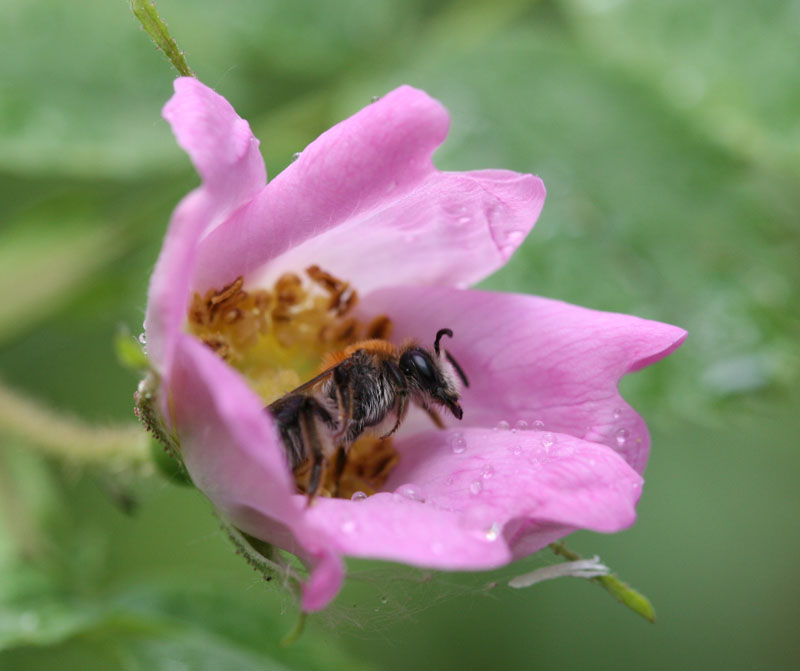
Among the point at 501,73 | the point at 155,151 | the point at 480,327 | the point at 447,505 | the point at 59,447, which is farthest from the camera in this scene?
the point at 501,73

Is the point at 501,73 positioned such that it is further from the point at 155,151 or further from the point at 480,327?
the point at 480,327

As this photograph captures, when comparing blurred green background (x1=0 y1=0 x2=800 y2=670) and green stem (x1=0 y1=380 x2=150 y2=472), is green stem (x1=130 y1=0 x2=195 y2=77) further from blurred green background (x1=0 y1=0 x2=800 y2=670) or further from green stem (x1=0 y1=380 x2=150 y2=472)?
blurred green background (x1=0 y1=0 x2=800 y2=670)

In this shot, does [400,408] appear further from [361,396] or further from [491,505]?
[491,505]

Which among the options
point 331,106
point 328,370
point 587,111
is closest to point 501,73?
point 587,111

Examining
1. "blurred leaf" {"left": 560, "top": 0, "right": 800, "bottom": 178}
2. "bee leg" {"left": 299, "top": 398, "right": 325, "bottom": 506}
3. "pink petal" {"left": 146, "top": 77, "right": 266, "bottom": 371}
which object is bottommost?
"blurred leaf" {"left": 560, "top": 0, "right": 800, "bottom": 178}

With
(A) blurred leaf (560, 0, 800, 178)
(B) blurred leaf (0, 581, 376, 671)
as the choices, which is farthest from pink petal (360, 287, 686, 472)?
(A) blurred leaf (560, 0, 800, 178)

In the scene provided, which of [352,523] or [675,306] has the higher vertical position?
[352,523]
